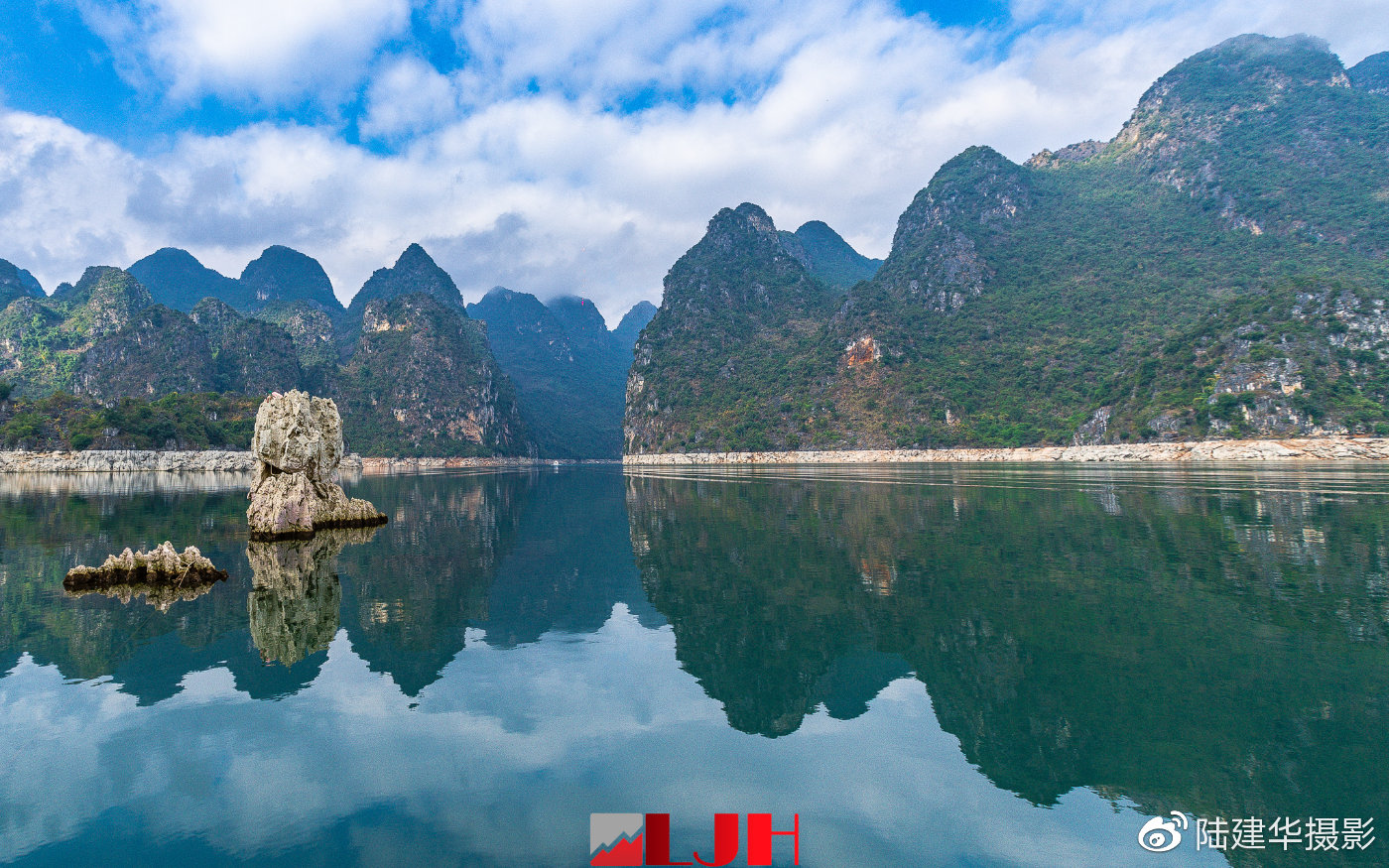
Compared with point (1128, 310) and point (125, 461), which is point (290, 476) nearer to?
point (125, 461)

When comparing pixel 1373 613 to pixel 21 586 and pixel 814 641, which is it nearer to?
pixel 814 641

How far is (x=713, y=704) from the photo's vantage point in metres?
8.58

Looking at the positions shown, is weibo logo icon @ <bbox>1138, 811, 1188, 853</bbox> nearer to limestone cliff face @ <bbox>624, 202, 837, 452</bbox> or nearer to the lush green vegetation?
the lush green vegetation

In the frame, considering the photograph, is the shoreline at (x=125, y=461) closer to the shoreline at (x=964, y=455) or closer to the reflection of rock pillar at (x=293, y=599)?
the shoreline at (x=964, y=455)

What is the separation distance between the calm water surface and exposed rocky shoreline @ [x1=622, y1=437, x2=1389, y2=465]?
72941 mm

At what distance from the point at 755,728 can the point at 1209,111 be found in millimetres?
244691

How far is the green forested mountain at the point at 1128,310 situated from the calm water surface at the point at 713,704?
298ft

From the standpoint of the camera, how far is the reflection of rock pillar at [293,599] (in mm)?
11281

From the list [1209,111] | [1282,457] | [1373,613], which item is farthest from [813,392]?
[1209,111]

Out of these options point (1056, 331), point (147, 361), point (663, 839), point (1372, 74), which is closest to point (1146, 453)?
point (1056, 331)

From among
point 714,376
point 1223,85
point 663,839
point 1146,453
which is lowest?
point 1146,453

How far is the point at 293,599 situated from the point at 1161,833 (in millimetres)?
16670

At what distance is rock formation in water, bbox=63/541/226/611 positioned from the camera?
14.9m

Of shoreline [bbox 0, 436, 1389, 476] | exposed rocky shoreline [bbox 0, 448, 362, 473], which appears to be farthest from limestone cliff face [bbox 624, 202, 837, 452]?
exposed rocky shoreline [bbox 0, 448, 362, 473]
